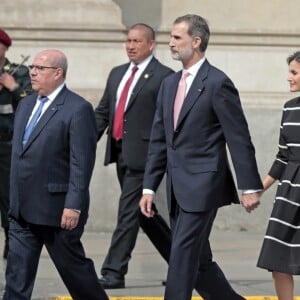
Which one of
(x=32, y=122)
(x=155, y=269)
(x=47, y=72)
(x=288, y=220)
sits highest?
(x=47, y=72)

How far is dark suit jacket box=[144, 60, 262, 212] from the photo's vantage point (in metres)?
7.20

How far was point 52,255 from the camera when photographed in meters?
7.18

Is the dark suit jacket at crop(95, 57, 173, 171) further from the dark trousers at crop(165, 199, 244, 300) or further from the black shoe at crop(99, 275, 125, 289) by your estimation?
the dark trousers at crop(165, 199, 244, 300)

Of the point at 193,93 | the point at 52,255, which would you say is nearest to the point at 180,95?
the point at 193,93

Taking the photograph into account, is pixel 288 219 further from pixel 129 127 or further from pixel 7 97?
pixel 7 97

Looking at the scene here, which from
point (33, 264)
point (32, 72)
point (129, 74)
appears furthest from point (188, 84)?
point (129, 74)

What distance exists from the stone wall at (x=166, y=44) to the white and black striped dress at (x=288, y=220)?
14.5ft

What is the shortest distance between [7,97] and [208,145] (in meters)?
2.87

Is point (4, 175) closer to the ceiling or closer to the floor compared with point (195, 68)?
closer to the floor

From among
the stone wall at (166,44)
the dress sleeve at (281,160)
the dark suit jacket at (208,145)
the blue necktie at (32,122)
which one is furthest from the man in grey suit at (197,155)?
the stone wall at (166,44)

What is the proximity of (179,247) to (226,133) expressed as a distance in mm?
722

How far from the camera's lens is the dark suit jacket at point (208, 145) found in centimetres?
720

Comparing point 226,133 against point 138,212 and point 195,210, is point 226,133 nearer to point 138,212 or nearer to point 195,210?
point 195,210

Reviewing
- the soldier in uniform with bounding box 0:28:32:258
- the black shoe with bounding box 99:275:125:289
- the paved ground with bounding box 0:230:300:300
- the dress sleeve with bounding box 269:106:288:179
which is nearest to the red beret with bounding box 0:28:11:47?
the soldier in uniform with bounding box 0:28:32:258
